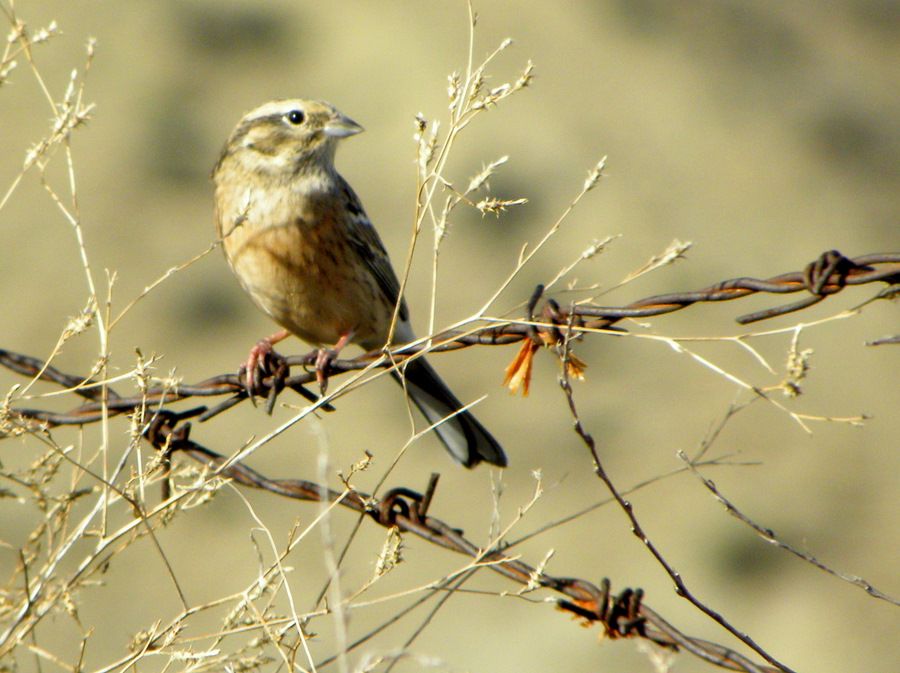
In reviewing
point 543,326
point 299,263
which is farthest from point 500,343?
point 299,263

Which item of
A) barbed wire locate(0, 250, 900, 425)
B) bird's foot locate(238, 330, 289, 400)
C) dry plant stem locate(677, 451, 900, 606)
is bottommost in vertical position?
dry plant stem locate(677, 451, 900, 606)

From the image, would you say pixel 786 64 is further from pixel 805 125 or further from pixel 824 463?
pixel 824 463

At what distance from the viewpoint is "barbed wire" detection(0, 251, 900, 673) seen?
96.3 inches

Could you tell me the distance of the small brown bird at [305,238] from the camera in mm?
5062

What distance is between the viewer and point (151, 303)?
10523 millimetres

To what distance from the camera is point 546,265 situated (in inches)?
418

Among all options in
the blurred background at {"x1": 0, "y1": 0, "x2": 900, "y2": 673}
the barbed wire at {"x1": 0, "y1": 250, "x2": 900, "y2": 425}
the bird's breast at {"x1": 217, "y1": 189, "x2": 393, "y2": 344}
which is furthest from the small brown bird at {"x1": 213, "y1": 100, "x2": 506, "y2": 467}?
the blurred background at {"x1": 0, "y1": 0, "x2": 900, "y2": 673}

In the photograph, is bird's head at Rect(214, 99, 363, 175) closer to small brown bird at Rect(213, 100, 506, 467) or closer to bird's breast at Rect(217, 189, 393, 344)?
small brown bird at Rect(213, 100, 506, 467)

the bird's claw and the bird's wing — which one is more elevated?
the bird's wing

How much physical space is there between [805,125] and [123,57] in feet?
22.5

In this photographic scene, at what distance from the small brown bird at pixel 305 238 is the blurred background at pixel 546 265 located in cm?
350

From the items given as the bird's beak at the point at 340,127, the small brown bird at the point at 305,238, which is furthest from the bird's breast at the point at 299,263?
the bird's beak at the point at 340,127

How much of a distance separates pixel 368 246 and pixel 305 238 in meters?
0.39

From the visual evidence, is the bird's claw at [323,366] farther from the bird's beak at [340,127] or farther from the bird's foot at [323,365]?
the bird's beak at [340,127]
